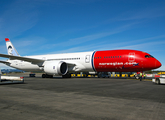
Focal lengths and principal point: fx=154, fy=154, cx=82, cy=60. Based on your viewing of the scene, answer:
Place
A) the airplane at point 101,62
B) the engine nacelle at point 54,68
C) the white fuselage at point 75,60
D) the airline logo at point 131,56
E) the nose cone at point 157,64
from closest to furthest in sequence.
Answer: the nose cone at point 157,64
the airplane at point 101,62
the airline logo at point 131,56
the engine nacelle at point 54,68
the white fuselage at point 75,60

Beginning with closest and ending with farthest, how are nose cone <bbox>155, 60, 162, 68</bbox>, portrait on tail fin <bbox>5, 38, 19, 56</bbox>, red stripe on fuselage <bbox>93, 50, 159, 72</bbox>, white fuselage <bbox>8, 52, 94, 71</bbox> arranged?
1. nose cone <bbox>155, 60, 162, 68</bbox>
2. red stripe on fuselage <bbox>93, 50, 159, 72</bbox>
3. white fuselage <bbox>8, 52, 94, 71</bbox>
4. portrait on tail fin <bbox>5, 38, 19, 56</bbox>

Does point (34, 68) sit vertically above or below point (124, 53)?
below

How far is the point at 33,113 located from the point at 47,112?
0.45 meters

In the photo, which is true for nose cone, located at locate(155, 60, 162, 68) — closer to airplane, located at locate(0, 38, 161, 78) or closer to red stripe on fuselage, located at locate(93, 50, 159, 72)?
airplane, located at locate(0, 38, 161, 78)

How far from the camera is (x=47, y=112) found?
17.1ft

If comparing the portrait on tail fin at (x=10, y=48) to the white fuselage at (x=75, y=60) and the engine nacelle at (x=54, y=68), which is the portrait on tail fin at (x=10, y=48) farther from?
the engine nacelle at (x=54, y=68)

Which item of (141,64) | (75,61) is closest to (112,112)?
(141,64)

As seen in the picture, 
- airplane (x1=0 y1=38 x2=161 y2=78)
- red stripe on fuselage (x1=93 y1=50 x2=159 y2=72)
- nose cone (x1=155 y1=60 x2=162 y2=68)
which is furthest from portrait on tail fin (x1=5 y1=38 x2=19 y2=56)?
nose cone (x1=155 y1=60 x2=162 y2=68)

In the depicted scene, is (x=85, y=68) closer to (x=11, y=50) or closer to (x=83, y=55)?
(x=83, y=55)

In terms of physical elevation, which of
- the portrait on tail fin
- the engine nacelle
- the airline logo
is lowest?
the engine nacelle

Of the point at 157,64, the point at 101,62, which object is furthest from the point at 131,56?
the point at 101,62

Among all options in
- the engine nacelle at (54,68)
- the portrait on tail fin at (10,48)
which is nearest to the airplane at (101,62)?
the engine nacelle at (54,68)

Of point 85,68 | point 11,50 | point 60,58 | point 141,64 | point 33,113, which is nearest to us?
point 33,113

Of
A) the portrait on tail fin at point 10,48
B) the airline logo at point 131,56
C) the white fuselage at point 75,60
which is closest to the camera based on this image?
the airline logo at point 131,56
